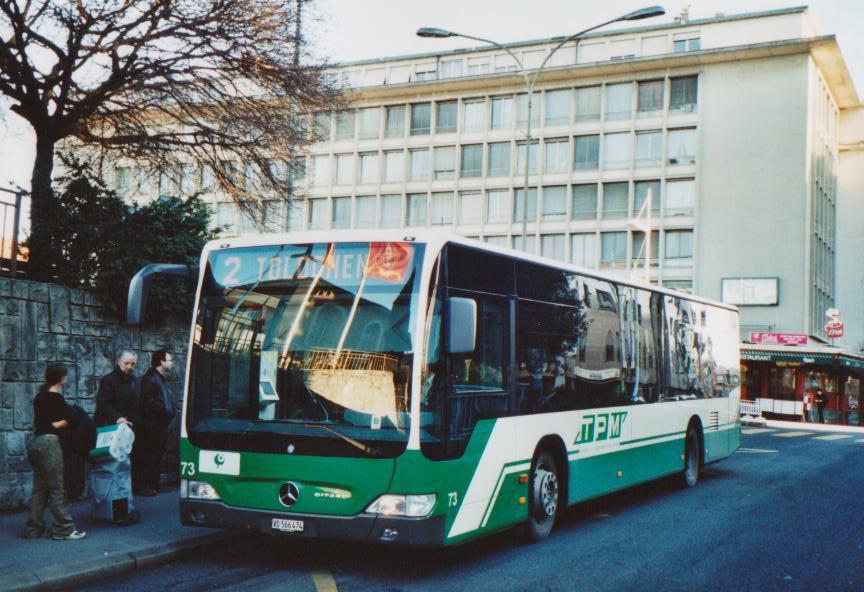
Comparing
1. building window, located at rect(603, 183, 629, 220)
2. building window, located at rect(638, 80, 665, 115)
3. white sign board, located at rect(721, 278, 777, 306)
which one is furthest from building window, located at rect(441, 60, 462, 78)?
white sign board, located at rect(721, 278, 777, 306)

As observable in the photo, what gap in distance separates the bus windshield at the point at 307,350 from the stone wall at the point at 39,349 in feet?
9.34

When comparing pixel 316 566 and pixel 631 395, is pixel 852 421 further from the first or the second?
pixel 316 566

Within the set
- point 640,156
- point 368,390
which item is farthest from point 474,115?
point 368,390

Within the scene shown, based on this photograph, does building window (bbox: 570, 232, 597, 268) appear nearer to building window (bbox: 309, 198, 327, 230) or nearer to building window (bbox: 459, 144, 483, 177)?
building window (bbox: 459, 144, 483, 177)

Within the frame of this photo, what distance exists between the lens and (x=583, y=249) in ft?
190

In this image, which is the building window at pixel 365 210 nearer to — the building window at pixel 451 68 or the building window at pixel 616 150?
the building window at pixel 451 68

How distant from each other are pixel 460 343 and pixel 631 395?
5.09 meters

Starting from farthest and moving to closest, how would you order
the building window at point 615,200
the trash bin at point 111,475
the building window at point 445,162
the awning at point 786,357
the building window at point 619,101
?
the building window at point 445,162
the building window at point 619,101
the building window at point 615,200
the awning at point 786,357
the trash bin at point 111,475

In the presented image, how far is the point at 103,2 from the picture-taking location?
13594 millimetres

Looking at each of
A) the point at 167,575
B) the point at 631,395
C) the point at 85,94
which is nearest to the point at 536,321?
the point at 631,395

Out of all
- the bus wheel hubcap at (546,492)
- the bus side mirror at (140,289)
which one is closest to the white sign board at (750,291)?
the bus wheel hubcap at (546,492)

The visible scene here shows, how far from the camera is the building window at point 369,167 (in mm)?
63688

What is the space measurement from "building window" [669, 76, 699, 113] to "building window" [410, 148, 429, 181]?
15.8 m

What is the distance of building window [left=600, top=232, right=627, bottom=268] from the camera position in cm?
5694
